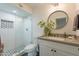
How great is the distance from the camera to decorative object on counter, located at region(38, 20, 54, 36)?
1545 millimetres

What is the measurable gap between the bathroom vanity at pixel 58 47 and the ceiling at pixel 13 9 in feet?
1.55

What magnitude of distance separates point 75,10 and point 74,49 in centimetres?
74

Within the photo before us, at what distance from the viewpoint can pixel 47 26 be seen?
1.60 meters

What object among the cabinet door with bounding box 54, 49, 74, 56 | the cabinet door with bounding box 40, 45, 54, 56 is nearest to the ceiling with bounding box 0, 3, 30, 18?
the cabinet door with bounding box 40, 45, 54, 56

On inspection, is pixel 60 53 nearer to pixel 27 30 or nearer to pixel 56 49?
pixel 56 49

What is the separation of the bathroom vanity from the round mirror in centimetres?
29

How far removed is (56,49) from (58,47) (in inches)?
2.0

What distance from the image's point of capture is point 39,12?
166 centimetres

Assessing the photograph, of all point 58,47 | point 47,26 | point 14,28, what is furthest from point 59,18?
point 14,28

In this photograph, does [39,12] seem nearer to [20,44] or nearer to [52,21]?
[52,21]

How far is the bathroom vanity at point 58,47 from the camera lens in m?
1.28

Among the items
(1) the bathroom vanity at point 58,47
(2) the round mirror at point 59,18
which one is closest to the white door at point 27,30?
(1) the bathroom vanity at point 58,47

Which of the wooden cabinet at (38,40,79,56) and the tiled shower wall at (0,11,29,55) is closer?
the wooden cabinet at (38,40,79,56)

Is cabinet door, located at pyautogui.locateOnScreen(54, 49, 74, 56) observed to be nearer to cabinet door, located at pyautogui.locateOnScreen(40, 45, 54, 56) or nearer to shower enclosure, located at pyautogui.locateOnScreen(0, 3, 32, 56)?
cabinet door, located at pyautogui.locateOnScreen(40, 45, 54, 56)
